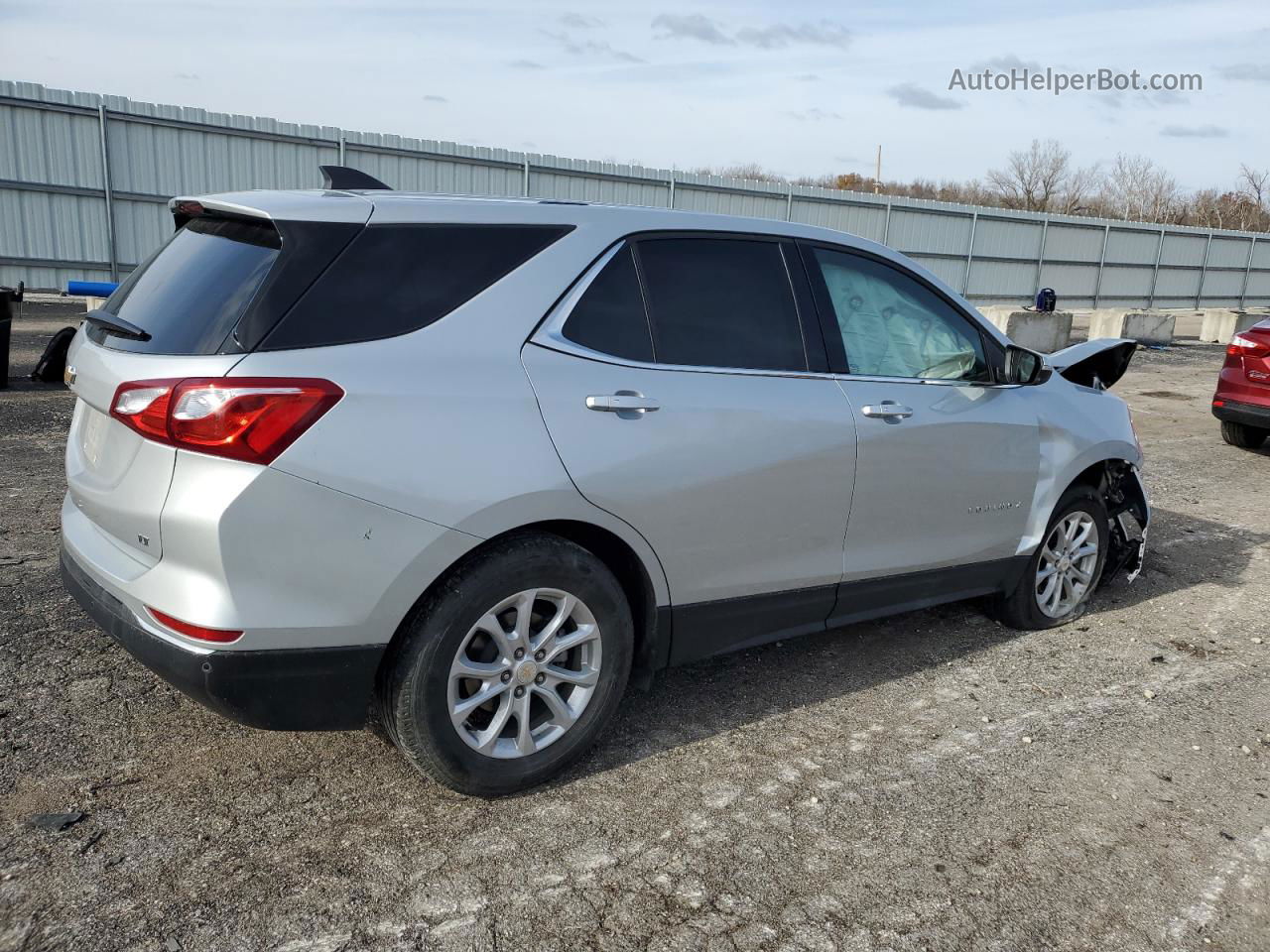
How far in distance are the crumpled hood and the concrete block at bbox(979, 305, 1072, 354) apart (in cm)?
1384

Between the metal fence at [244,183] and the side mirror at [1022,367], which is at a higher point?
the metal fence at [244,183]

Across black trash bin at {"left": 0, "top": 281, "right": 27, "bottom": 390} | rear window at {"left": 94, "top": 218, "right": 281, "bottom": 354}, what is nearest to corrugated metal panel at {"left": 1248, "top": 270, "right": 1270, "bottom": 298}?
black trash bin at {"left": 0, "top": 281, "right": 27, "bottom": 390}

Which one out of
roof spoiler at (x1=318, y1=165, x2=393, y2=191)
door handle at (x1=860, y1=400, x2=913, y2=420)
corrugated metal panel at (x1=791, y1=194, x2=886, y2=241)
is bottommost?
door handle at (x1=860, y1=400, x2=913, y2=420)

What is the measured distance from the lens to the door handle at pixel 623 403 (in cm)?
314

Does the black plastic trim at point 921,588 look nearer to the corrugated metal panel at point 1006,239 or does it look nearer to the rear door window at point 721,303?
the rear door window at point 721,303

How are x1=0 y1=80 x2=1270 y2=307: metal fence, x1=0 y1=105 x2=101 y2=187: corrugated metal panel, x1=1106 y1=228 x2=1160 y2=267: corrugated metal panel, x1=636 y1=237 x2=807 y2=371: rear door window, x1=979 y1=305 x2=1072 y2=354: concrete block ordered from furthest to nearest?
x1=1106 y1=228 x2=1160 y2=267: corrugated metal panel → x1=979 y1=305 x2=1072 y2=354: concrete block → x1=0 y1=80 x2=1270 y2=307: metal fence → x1=0 y1=105 x2=101 y2=187: corrugated metal panel → x1=636 y1=237 x2=807 y2=371: rear door window

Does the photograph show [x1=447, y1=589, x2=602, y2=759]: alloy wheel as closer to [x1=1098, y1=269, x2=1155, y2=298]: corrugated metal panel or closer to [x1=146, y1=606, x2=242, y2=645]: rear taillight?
[x1=146, y1=606, x2=242, y2=645]: rear taillight

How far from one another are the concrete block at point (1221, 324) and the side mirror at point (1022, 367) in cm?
2213

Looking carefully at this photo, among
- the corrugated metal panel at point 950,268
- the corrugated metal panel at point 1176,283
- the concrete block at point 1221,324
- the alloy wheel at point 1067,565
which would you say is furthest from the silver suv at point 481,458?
the corrugated metal panel at point 1176,283

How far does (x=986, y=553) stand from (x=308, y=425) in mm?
2998

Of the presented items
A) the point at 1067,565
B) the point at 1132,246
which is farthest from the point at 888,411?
the point at 1132,246

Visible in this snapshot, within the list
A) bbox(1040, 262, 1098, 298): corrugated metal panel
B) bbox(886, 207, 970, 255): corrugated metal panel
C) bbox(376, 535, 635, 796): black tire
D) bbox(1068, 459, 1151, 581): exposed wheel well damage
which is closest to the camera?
bbox(376, 535, 635, 796): black tire

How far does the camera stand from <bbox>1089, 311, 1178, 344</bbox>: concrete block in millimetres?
20812

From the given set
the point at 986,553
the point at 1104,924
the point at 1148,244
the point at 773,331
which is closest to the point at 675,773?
the point at 1104,924
